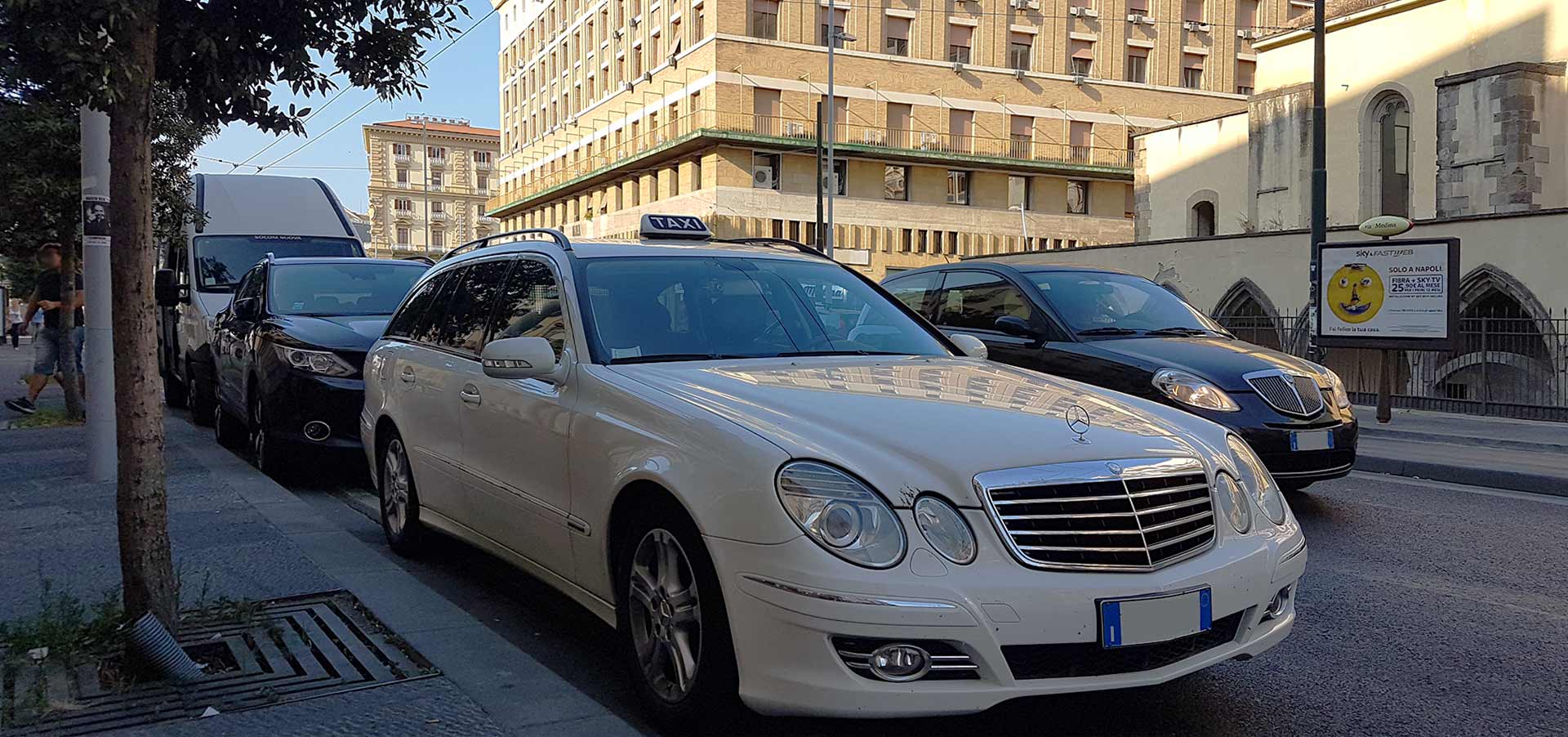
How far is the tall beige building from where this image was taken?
11012cm

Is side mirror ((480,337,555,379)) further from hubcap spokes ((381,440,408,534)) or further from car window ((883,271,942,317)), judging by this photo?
car window ((883,271,942,317))

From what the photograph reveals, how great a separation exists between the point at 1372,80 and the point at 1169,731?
111 feet

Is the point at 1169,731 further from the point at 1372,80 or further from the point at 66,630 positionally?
the point at 1372,80

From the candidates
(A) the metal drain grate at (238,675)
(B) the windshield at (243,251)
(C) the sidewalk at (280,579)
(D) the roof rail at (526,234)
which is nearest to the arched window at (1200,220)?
(B) the windshield at (243,251)

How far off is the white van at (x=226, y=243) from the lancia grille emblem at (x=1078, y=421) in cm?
1092

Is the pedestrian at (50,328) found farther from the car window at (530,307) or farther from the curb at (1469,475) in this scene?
the curb at (1469,475)

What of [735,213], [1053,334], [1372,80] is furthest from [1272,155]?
[1053,334]

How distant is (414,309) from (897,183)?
50358mm

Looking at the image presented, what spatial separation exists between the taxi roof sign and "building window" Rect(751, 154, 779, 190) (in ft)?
155

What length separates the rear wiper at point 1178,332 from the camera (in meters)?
8.68

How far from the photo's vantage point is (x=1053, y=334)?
870cm

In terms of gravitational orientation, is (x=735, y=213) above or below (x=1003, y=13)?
below

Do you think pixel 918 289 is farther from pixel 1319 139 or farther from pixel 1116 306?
pixel 1319 139

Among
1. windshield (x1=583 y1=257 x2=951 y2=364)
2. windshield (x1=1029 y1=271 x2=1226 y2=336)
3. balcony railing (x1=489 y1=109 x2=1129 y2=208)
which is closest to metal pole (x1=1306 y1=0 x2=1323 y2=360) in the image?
windshield (x1=1029 y1=271 x2=1226 y2=336)
